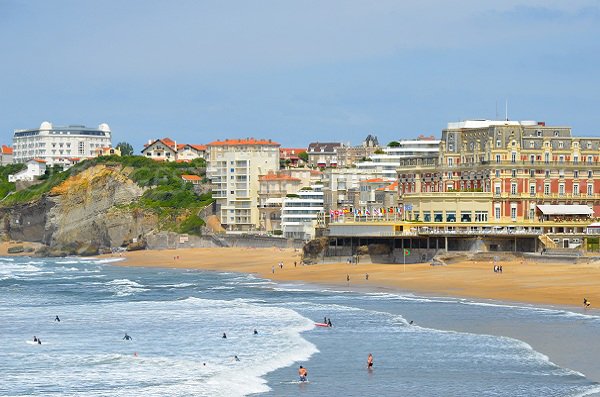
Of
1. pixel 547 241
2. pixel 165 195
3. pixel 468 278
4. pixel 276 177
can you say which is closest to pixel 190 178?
pixel 165 195

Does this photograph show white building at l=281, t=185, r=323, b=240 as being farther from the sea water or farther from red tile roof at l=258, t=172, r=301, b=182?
the sea water

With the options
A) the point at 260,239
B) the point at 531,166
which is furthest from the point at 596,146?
the point at 260,239

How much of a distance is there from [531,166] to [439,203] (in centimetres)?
984

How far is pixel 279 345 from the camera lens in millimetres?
59812

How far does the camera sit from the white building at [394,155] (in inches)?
6678

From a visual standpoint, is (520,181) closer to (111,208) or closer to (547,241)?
(547,241)

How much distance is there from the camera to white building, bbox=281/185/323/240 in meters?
155

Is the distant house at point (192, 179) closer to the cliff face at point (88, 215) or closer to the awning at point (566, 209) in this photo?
the cliff face at point (88, 215)

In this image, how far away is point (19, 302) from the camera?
9100 cm

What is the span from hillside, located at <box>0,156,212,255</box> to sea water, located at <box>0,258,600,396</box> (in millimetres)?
82223

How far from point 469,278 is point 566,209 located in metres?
23.3

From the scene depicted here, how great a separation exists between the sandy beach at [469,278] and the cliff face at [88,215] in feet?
161

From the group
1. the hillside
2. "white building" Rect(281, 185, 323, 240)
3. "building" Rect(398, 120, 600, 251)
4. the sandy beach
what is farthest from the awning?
the hillside

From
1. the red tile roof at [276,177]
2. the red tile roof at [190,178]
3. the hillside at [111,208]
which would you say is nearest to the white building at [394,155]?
the red tile roof at [276,177]
